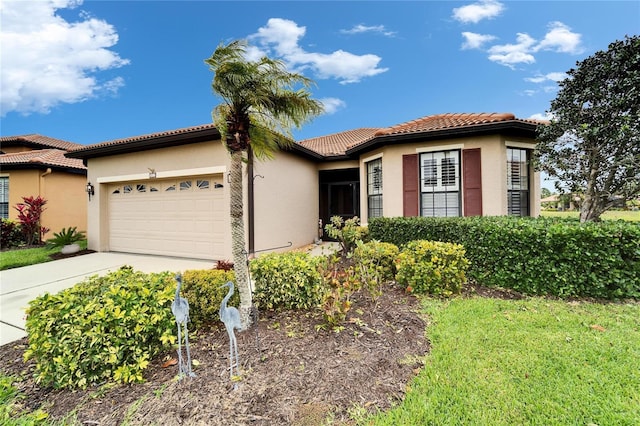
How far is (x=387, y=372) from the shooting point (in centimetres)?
258

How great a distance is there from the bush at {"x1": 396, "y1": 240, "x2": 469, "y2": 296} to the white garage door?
221 inches

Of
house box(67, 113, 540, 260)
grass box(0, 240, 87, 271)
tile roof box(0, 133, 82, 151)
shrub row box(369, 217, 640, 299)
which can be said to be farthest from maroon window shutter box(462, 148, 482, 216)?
tile roof box(0, 133, 82, 151)

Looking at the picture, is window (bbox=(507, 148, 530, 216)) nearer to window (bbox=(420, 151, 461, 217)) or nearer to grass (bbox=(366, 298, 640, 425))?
window (bbox=(420, 151, 461, 217))

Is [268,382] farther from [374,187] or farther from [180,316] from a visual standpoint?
[374,187]

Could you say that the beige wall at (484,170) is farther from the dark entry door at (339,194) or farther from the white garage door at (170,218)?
the white garage door at (170,218)

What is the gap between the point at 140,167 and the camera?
9.30 m

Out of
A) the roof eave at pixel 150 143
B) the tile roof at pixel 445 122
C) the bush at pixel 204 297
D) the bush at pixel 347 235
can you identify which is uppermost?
the tile roof at pixel 445 122

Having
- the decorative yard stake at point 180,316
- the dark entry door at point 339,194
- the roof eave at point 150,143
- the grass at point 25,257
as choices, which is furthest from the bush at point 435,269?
the grass at point 25,257

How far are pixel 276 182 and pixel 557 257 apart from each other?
747 centimetres

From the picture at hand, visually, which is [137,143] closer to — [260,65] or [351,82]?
[260,65]

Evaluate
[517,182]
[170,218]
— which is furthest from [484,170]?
[170,218]

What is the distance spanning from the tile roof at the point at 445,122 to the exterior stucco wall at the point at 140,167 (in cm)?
538

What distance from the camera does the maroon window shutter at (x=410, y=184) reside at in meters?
8.61

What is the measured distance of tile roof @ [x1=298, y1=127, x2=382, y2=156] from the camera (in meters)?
12.8
